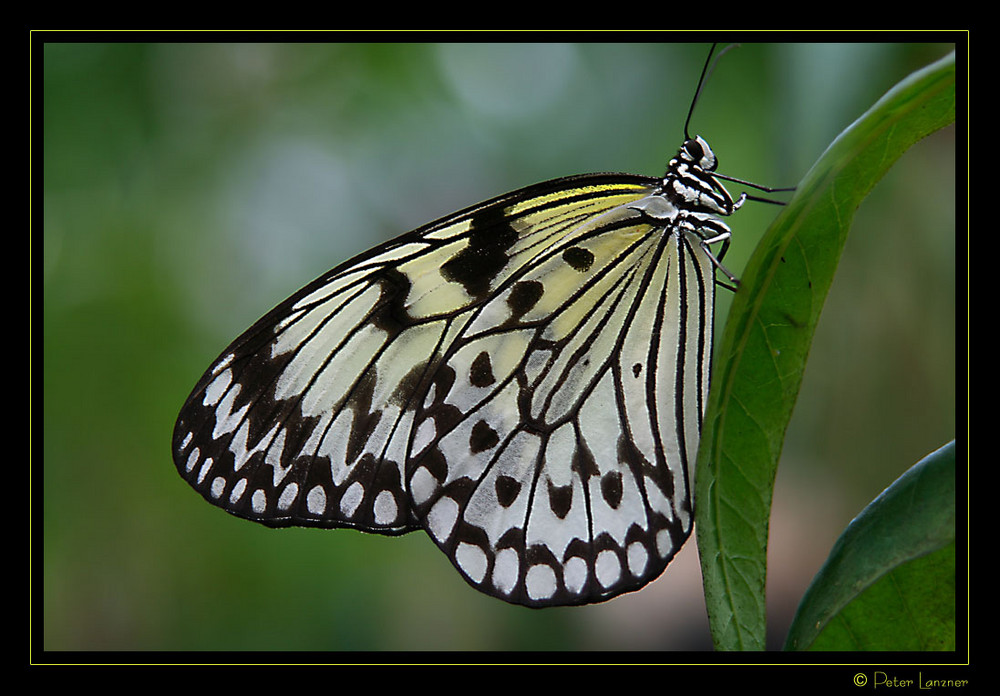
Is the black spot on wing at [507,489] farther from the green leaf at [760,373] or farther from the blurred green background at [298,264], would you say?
the blurred green background at [298,264]

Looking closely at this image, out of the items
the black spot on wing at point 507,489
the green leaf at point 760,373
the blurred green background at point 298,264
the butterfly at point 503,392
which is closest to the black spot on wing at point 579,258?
the butterfly at point 503,392

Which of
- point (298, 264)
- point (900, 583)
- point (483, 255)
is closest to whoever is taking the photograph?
point (900, 583)

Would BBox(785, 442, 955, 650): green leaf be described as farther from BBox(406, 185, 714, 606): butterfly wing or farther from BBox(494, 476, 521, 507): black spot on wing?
BBox(494, 476, 521, 507): black spot on wing

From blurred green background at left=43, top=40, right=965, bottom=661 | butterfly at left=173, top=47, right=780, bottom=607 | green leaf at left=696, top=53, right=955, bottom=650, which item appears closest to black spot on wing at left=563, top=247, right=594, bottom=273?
butterfly at left=173, top=47, right=780, bottom=607

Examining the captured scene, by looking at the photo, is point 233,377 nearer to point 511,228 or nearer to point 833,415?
point 511,228

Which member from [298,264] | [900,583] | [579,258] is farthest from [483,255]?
[298,264]

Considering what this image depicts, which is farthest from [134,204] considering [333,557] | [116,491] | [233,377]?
[233,377]

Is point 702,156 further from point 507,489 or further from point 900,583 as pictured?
point 900,583
